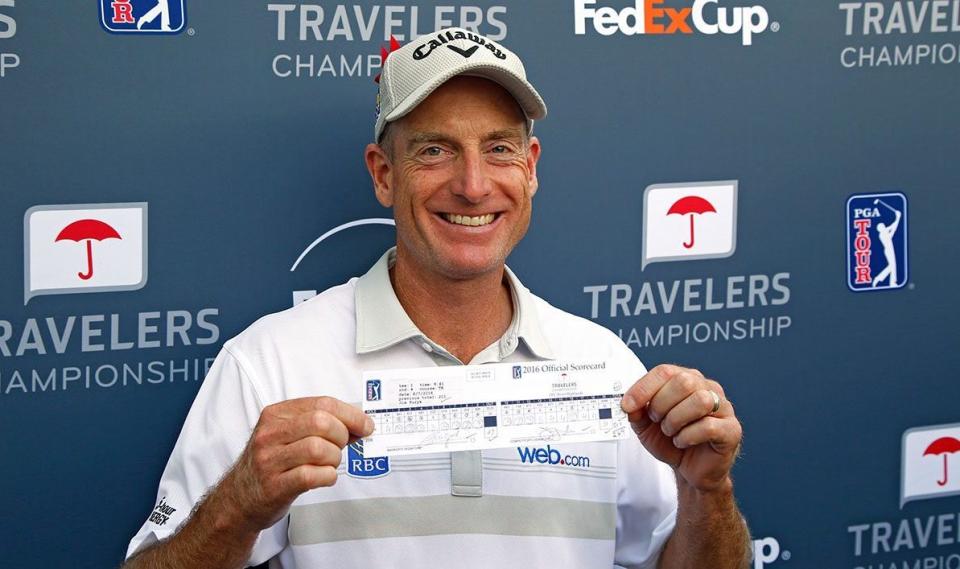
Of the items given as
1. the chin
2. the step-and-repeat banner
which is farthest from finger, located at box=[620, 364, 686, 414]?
the step-and-repeat banner

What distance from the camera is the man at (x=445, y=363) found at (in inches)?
69.4

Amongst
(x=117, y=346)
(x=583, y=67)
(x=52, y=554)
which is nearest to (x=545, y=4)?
(x=583, y=67)

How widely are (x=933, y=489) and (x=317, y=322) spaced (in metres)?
1.54

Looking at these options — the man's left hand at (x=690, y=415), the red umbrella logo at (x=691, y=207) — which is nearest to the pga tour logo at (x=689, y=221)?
the red umbrella logo at (x=691, y=207)

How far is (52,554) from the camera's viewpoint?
204 cm

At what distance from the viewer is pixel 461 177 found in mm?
1809

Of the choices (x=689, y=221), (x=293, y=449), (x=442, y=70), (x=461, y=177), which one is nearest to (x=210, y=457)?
(x=293, y=449)

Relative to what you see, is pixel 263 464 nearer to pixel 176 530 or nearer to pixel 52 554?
pixel 176 530

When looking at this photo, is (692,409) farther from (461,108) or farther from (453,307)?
(461,108)

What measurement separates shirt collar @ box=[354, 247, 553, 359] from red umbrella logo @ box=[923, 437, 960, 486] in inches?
46.3

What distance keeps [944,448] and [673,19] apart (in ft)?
3.78

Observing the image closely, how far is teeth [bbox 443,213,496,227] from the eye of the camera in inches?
72.0

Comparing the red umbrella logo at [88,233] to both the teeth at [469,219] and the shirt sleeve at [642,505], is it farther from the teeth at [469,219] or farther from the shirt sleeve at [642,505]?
the shirt sleeve at [642,505]

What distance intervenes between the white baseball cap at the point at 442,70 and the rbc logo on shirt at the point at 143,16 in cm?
39
